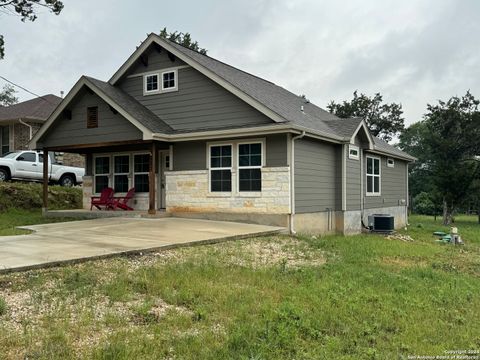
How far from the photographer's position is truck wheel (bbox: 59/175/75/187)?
2222 centimetres

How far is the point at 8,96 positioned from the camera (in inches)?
2441

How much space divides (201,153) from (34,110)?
55.4 feet

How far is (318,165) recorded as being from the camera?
46.8 feet

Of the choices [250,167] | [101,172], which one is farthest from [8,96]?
[250,167]

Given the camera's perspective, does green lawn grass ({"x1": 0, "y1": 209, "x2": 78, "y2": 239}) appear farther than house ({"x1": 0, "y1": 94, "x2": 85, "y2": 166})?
No

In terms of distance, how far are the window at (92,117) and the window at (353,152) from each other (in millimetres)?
8738

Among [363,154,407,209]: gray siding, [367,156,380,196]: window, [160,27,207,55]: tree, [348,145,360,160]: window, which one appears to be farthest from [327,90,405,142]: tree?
[348,145,360,160]: window

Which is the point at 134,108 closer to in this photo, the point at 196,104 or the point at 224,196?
the point at 196,104

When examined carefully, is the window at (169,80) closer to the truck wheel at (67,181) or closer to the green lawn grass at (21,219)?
the green lawn grass at (21,219)

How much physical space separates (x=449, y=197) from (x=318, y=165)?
14.0 m

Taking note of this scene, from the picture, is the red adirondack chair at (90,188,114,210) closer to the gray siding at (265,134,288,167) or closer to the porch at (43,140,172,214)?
the porch at (43,140,172,214)

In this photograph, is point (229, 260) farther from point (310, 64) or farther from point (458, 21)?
point (310, 64)

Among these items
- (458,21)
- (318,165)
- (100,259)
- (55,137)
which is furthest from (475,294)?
(55,137)

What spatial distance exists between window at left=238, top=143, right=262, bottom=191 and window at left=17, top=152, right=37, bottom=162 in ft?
39.6
